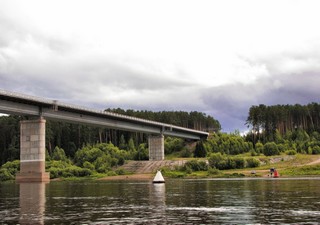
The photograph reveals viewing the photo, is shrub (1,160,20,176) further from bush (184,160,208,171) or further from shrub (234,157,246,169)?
shrub (234,157,246,169)

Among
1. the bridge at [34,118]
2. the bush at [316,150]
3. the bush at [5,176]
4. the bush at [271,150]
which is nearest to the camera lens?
the bridge at [34,118]

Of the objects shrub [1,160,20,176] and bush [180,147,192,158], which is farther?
bush [180,147,192,158]

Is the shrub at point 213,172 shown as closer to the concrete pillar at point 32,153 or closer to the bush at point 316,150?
the concrete pillar at point 32,153

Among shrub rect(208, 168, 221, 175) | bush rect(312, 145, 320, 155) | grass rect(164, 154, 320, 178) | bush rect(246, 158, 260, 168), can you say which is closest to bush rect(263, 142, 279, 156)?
grass rect(164, 154, 320, 178)

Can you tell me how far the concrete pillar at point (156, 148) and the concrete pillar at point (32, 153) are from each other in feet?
225

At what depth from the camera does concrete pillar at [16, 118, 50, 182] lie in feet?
335

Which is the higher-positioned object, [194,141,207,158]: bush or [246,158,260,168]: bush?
[194,141,207,158]: bush

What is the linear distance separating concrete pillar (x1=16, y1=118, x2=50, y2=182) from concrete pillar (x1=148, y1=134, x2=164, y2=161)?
225ft

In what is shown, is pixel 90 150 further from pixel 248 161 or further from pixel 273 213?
pixel 273 213

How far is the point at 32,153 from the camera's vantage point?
103 metres

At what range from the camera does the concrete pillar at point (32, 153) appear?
102 meters

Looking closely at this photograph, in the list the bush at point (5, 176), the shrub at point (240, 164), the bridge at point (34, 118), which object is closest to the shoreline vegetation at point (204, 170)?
the bush at point (5, 176)

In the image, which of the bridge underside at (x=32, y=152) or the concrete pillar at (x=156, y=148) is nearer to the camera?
the bridge underside at (x=32, y=152)

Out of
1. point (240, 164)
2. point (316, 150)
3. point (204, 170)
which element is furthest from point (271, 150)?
point (204, 170)
